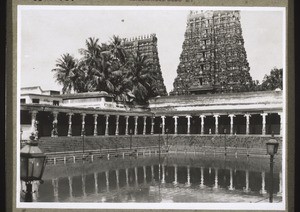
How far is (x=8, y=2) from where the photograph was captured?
337cm

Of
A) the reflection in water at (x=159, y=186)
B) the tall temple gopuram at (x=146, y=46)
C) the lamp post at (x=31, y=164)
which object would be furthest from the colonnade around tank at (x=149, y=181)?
the tall temple gopuram at (x=146, y=46)

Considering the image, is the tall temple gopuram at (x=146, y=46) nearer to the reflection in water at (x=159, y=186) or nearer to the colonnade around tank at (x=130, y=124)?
the colonnade around tank at (x=130, y=124)

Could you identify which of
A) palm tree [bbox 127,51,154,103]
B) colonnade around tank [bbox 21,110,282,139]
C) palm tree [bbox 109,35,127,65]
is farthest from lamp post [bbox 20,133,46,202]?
palm tree [bbox 127,51,154,103]

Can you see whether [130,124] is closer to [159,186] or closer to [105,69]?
[105,69]

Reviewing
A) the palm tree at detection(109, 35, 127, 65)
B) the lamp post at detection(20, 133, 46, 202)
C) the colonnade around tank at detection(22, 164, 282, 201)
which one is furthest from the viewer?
the palm tree at detection(109, 35, 127, 65)

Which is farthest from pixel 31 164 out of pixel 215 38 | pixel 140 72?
pixel 215 38

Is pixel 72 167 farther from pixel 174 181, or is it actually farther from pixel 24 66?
pixel 24 66

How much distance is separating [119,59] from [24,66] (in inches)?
50.2

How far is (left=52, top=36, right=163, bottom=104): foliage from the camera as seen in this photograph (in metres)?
4.08

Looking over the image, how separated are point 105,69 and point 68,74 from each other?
78 cm

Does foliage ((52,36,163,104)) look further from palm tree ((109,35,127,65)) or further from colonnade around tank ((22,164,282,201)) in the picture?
colonnade around tank ((22,164,282,201))

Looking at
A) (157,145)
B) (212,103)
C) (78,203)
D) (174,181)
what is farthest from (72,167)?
(212,103)

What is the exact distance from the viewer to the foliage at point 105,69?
13.4 ft

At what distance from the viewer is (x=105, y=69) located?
498 centimetres
